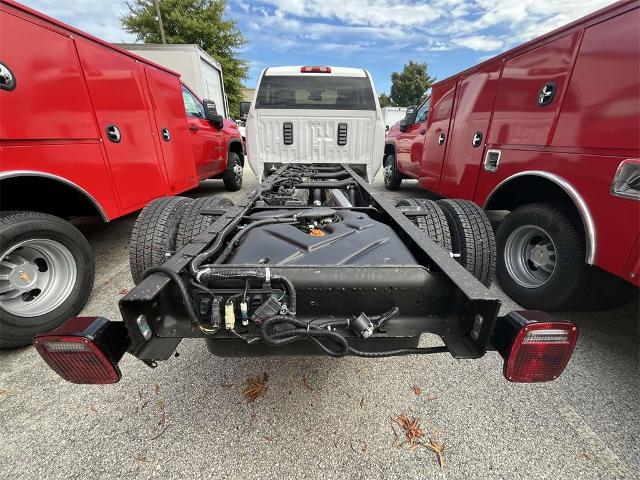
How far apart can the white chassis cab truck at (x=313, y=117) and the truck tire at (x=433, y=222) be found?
2749 mm

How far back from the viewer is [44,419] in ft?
4.96

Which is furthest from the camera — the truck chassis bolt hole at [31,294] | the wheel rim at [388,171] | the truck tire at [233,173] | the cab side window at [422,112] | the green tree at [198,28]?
the green tree at [198,28]

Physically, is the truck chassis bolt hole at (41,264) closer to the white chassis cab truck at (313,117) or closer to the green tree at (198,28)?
the white chassis cab truck at (313,117)

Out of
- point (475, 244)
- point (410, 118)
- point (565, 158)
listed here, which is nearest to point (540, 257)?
point (565, 158)

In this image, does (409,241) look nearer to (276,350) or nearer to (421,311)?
(421,311)

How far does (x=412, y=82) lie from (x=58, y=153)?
161 ft

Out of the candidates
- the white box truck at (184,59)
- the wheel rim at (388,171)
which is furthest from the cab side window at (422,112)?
the white box truck at (184,59)

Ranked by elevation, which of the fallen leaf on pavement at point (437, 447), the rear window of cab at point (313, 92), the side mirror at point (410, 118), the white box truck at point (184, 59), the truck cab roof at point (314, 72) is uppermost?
the white box truck at point (184, 59)

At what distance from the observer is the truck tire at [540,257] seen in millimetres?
2129

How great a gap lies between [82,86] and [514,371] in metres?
3.52

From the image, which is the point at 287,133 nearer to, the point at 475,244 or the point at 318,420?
the point at 475,244

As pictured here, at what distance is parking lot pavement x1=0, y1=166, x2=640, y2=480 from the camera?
1311 millimetres

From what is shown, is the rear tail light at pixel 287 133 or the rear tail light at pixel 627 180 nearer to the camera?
the rear tail light at pixel 627 180

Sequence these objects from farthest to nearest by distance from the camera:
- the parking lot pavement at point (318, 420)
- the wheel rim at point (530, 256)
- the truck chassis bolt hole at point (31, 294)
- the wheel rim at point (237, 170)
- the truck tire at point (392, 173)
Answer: the truck tire at point (392, 173) < the wheel rim at point (237, 170) < the wheel rim at point (530, 256) < the truck chassis bolt hole at point (31, 294) < the parking lot pavement at point (318, 420)
